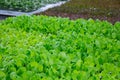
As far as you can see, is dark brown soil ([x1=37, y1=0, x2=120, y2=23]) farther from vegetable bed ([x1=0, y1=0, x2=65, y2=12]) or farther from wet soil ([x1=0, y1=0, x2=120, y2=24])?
vegetable bed ([x1=0, y1=0, x2=65, y2=12])

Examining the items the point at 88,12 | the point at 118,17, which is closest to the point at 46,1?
the point at 88,12

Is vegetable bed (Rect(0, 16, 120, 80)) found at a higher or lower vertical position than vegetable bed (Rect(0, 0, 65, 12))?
higher

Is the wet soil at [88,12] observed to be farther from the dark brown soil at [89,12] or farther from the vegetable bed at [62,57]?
the vegetable bed at [62,57]

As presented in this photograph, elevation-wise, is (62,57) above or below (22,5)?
above

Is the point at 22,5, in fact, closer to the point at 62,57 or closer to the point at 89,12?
the point at 89,12

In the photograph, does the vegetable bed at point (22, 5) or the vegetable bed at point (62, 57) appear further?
the vegetable bed at point (22, 5)

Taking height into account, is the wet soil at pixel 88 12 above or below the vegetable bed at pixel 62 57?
below

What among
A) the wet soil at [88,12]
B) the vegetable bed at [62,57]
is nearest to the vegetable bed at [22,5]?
the wet soil at [88,12]

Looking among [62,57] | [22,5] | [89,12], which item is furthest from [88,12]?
[62,57]

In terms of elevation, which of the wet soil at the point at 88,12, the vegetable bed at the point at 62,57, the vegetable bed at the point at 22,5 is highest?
the vegetable bed at the point at 62,57

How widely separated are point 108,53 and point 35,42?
4.28 ft

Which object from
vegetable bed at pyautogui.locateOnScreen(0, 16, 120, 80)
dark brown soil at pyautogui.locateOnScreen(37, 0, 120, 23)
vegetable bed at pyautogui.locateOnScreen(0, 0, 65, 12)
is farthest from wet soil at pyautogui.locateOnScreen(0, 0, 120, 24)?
vegetable bed at pyautogui.locateOnScreen(0, 16, 120, 80)

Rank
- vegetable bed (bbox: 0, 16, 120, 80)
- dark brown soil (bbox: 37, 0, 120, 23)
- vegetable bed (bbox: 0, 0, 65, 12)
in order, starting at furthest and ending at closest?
1. vegetable bed (bbox: 0, 0, 65, 12)
2. dark brown soil (bbox: 37, 0, 120, 23)
3. vegetable bed (bbox: 0, 16, 120, 80)

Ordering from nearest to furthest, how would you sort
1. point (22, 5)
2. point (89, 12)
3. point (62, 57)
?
point (62, 57), point (89, 12), point (22, 5)
